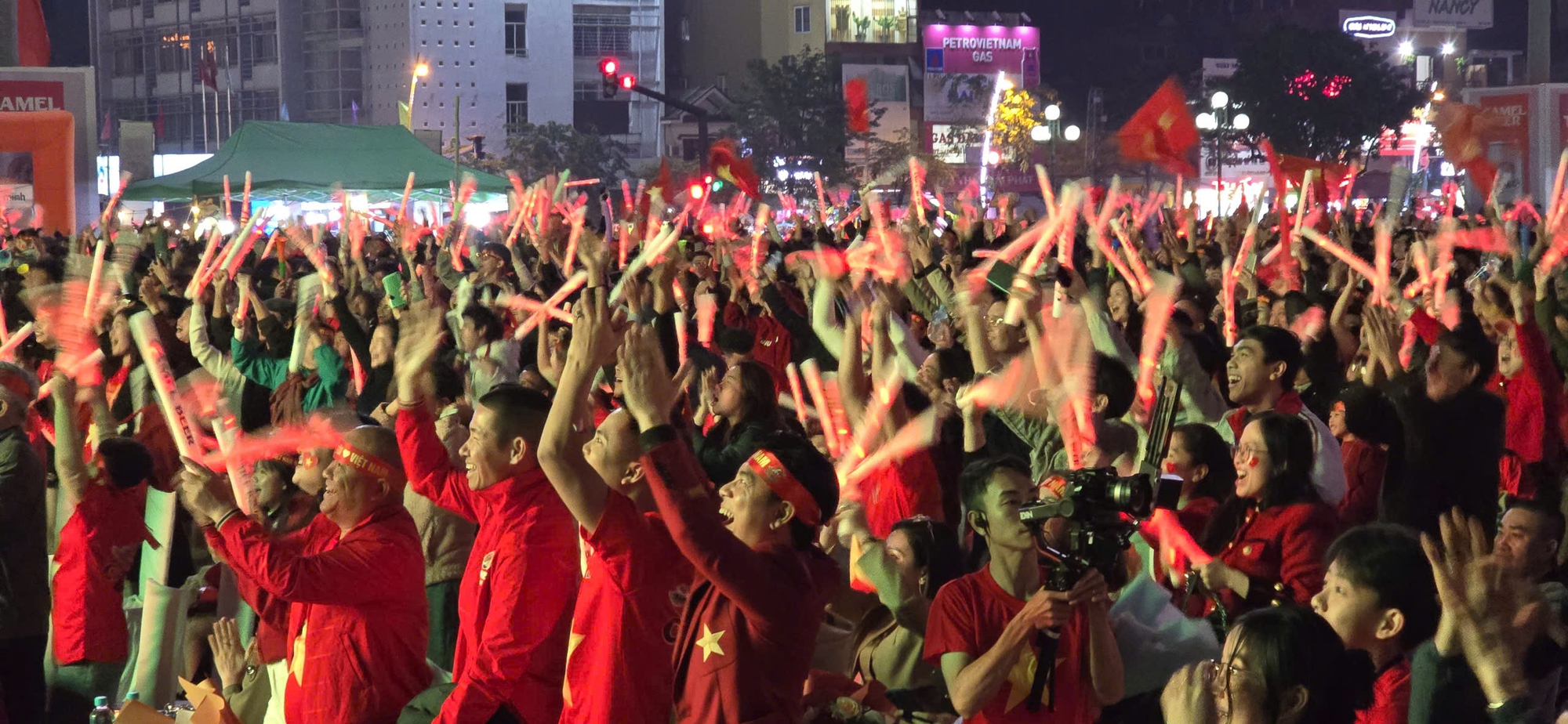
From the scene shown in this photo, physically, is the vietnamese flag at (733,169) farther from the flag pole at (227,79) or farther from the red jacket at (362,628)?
the flag pole at (227,79)

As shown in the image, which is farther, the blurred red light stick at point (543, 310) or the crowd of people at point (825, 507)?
the blurred red light stick at point (543, 310)

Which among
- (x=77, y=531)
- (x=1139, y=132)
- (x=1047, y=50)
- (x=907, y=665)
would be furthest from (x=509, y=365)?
(x=1047, y=50)

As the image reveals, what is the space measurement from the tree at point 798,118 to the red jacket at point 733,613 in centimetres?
4836

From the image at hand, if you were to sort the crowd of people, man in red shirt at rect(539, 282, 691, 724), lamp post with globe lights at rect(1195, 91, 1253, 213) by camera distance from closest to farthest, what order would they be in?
the crowd of people
man in red shirt at rect(539, 282, 691, 724)
lamp post with globe lights at rect(1195, 91, 1253, 213)

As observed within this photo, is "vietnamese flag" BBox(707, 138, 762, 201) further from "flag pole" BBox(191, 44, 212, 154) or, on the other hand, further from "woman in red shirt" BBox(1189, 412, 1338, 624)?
"flag pole" BBox(191, 44, 212, 154)

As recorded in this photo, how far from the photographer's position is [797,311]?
10.6 meters

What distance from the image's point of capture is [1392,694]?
11.9ft

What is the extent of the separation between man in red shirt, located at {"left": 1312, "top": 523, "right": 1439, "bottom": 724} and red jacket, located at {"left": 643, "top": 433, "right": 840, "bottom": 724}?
1050 millimetres

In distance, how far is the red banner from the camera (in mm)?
22250

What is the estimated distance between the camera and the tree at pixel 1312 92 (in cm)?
5447

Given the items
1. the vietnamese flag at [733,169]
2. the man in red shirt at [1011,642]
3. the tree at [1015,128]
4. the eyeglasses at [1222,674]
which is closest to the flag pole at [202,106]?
the tree at [1015,128]

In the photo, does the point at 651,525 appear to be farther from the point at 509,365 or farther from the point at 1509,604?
the point at 509,365

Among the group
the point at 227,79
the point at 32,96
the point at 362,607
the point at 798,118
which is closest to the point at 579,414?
the point at 362,607

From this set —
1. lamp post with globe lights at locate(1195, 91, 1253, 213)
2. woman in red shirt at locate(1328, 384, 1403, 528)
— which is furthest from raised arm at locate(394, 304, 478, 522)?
lamp post with globe lights at locate(1195, 91, 1253, 213)
